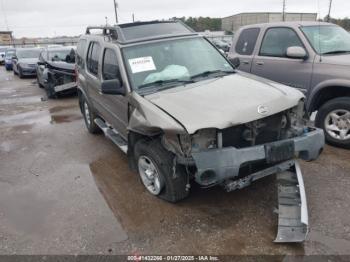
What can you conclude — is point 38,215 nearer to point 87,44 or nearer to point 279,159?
point 279,159

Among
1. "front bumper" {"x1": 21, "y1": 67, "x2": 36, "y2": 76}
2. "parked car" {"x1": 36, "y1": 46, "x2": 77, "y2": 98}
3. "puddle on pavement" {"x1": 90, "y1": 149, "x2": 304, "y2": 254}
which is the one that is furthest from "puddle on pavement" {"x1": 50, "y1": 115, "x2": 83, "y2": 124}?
"front bumper" {"x1": 21, "y1": 67, "x2": 36, "y2": 76}

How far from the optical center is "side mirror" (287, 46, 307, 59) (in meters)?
5.39

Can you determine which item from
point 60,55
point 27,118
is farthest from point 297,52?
point 60,55

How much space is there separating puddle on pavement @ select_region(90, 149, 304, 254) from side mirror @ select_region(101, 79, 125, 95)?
52.7 inches

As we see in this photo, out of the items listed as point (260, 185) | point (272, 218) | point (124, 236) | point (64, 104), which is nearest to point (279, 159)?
point (272, 218)

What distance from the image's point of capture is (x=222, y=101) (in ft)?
12.0

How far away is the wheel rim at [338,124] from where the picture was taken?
5.17 metres

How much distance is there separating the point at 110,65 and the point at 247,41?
10.0 ft

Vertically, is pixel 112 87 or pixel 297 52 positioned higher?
pixel 297 52

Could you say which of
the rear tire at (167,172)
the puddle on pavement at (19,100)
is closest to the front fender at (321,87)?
the rear tire at (167,172)

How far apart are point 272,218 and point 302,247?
1.80ft

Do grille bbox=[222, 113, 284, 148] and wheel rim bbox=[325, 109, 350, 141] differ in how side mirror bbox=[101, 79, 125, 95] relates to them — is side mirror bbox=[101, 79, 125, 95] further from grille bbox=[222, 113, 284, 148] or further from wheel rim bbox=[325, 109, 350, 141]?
wheel rim bbox=[325, 109, 350, 141]

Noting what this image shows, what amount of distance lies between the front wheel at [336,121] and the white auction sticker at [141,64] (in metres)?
2.91

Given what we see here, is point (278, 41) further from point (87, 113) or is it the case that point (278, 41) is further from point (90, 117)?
point (87, 113)
